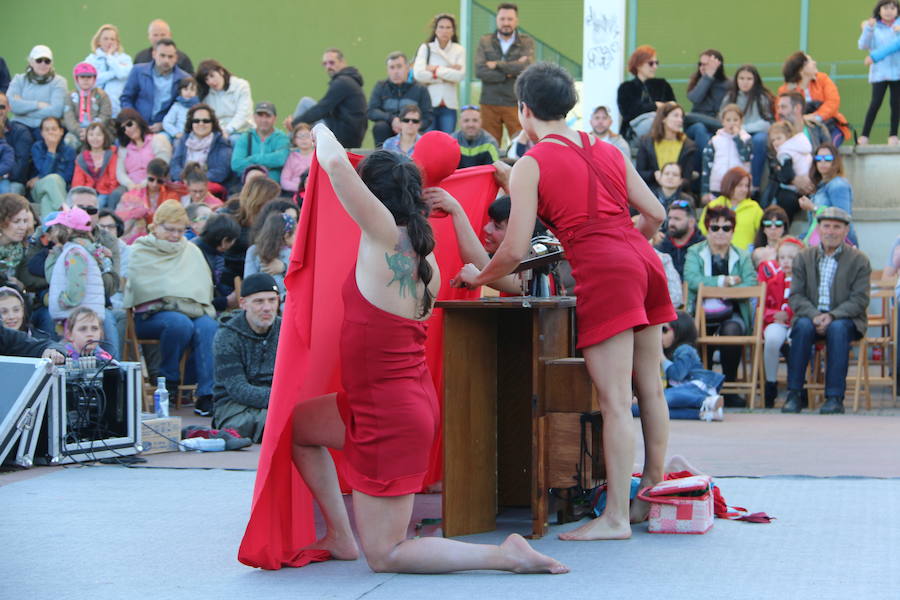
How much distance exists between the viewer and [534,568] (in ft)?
13.3

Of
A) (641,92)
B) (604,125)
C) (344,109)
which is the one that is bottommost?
(604,125)

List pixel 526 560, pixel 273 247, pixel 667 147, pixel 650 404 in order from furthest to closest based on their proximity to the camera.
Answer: pixel 667 147 < pixel 273 247 < pixel 650 404 < pixel 526 560

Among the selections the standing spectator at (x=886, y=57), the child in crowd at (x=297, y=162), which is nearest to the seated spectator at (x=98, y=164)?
the child in crowd at (x=297, y=162)

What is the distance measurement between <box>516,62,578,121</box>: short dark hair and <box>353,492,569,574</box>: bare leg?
5.03ft

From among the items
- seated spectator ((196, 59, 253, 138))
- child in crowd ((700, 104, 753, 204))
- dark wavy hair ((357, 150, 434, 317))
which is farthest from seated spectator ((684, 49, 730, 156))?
dark wavy hair ((357, 150, 434, 317))

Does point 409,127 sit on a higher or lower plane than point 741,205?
higher

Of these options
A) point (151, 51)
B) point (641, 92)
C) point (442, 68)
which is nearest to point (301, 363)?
point (442, 68)

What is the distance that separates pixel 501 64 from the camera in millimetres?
13125

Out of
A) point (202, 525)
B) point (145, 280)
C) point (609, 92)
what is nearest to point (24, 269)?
point (145, 280)

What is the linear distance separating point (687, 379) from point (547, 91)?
5.19m

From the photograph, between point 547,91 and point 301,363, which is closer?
point 301,363

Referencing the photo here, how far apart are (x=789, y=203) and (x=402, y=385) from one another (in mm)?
8707

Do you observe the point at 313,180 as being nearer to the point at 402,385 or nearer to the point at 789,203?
the point at 402,385

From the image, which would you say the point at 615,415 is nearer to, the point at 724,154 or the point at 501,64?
→ the point at 724,154
